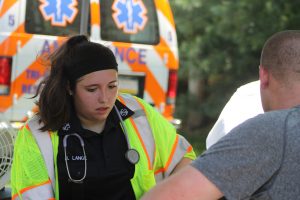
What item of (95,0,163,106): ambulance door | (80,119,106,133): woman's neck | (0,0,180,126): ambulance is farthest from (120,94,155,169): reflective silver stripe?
(95,0,163,106): ambulance door

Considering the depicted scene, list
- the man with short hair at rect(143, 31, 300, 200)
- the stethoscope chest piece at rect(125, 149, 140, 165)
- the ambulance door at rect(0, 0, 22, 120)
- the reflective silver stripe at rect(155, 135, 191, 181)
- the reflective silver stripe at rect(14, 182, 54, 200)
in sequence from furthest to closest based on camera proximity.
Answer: the ambulance door at rect(0, 0, 22, 120) → the reflective silver stripe at rect(155, 135, 191, 181) → the stethoscope chest piece at rect(125, 149, 140, 165) → the reflective silver stripe at rect(14, 182, 54, 200) → the man with short hair at rect(143, 31, 300, 200)

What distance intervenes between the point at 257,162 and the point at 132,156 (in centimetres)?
99

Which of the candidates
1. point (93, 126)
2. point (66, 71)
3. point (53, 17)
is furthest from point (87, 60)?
point (53, 17)

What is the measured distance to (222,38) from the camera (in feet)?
36.5

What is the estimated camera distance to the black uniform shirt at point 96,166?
2506mm

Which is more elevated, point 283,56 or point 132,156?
point 283,56

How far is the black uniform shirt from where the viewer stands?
2506 mm

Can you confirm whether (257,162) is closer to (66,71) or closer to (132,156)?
(132,156)

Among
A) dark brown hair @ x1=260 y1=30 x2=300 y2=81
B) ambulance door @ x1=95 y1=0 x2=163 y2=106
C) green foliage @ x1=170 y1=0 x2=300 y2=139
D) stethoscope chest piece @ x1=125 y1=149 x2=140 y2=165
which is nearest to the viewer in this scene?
dark brown hair @ x1=260 y1=30 x2=300 y2=81

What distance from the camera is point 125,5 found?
6457 millimetres

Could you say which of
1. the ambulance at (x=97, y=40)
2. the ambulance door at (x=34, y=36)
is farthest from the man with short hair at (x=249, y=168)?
the ambulance door at (x=34, y=36)

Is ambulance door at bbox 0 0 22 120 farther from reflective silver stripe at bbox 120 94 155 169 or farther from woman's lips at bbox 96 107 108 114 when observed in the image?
woman's lips at bbox 96 107 108 114

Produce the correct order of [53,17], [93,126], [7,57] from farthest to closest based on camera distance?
1. [53,17]
2. [7,57]
3. [93,126]

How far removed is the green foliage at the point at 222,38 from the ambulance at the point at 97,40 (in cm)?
316
